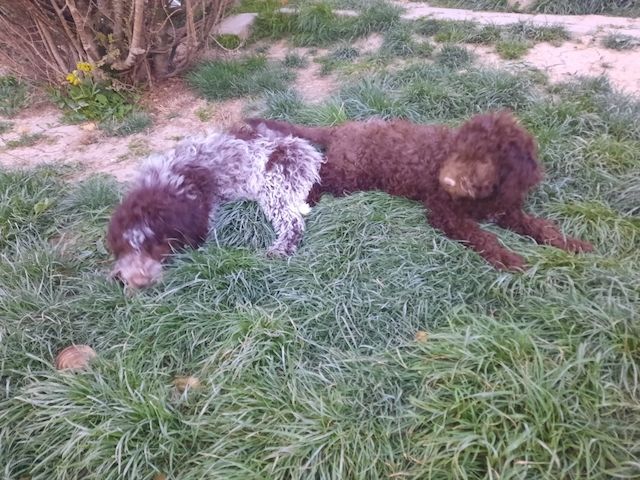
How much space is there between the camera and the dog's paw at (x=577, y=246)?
3.05 meters

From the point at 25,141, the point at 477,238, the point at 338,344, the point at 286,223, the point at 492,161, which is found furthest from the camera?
the point at 25,141

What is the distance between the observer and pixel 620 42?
5.38 m

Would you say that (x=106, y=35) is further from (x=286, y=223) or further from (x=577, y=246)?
(x=577, y=246)

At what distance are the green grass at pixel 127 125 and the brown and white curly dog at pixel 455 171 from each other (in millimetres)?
1645

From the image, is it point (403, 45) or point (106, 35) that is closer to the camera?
point (106, 35)

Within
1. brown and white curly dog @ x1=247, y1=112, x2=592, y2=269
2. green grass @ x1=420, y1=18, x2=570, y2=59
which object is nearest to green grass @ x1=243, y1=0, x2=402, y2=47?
green grass @ x1=420, y1=18, x2=570, y2=59

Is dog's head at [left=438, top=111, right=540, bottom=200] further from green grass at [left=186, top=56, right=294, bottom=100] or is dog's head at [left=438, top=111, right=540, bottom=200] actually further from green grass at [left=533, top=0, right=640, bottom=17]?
green grass at [left=533, top=0, right=640, bottom=17]

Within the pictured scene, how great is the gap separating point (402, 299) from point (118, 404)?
1600 mm

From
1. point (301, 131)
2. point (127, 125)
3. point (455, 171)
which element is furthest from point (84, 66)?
point (455, 171)

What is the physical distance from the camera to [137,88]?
5445mm

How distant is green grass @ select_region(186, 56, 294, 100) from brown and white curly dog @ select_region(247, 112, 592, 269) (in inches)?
65.4

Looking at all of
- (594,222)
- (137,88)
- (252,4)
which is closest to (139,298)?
(594,222)

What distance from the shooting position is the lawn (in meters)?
2.12

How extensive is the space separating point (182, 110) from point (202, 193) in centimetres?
229
